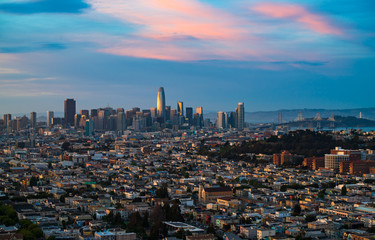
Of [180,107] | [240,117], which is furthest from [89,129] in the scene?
[180,107]

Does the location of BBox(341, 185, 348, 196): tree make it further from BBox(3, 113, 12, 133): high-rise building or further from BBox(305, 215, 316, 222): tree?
BBox(3, 113, 12, 133): high-rise building

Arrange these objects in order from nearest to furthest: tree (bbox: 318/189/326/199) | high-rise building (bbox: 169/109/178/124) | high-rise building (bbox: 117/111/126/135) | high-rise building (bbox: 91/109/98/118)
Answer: tree (bbox: 318/189/326/199) → high-rise building (bbox: 117/111/126/135) → high-rise building (bbox: 169/109/178/124) → high-rise building (bbox: 91/109/98/118)

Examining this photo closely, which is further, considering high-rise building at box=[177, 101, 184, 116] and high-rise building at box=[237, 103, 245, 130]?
high-rise building at box=[177, 101, 184, 116]

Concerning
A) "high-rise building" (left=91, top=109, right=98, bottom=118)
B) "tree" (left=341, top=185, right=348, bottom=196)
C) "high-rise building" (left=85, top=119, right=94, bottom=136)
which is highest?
"high-rise building" (left=91, top=109, right=98, bottom=118)

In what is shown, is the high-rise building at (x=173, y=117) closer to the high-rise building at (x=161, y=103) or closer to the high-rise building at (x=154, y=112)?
the high-rise building at (x=161, y=103)

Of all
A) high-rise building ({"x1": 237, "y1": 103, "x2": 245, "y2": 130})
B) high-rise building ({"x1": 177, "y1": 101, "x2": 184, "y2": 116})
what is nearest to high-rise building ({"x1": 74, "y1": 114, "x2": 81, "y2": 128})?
high-rise building ({"x1": 177, "y1": 101, "x2": 184, "y2": 116})

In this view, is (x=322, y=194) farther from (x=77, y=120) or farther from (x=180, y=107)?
(x=180, y=107)

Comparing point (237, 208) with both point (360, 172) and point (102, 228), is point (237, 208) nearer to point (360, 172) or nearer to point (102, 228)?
point (102, 228)
